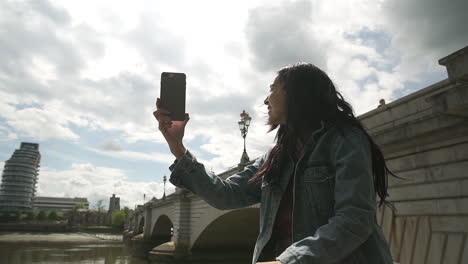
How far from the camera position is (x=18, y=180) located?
149 m

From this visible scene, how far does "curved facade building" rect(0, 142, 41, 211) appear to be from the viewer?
14712cm

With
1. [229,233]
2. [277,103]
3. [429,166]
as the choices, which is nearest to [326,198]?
[277,103]

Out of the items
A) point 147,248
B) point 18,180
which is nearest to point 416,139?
point 147,248

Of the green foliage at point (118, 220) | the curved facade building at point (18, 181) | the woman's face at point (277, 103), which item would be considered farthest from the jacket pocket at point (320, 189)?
the curved facade building at point (18, 181)

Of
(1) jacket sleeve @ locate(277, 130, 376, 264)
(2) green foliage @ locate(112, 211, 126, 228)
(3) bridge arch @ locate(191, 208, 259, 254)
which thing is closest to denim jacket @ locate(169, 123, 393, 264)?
(1) jacket sleeve @ locate(277, 130, 376, 264)

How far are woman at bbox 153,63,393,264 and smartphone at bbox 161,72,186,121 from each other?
0.22ft

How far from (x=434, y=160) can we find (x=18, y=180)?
175m

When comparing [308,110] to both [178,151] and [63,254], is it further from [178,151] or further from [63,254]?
[63,254]

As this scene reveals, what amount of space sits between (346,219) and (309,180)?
0.32 m

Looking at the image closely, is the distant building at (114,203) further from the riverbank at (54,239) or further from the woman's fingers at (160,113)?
the woman's fingers at (160,113)

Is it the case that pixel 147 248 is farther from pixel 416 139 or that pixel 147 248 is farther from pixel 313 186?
pixel 313 186

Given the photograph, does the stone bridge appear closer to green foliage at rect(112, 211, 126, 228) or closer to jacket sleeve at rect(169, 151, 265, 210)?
jacket sleeve at rect(169, 151, 265, 210)

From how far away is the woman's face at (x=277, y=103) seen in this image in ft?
6.16

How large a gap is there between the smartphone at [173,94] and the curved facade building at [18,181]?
175 metres
